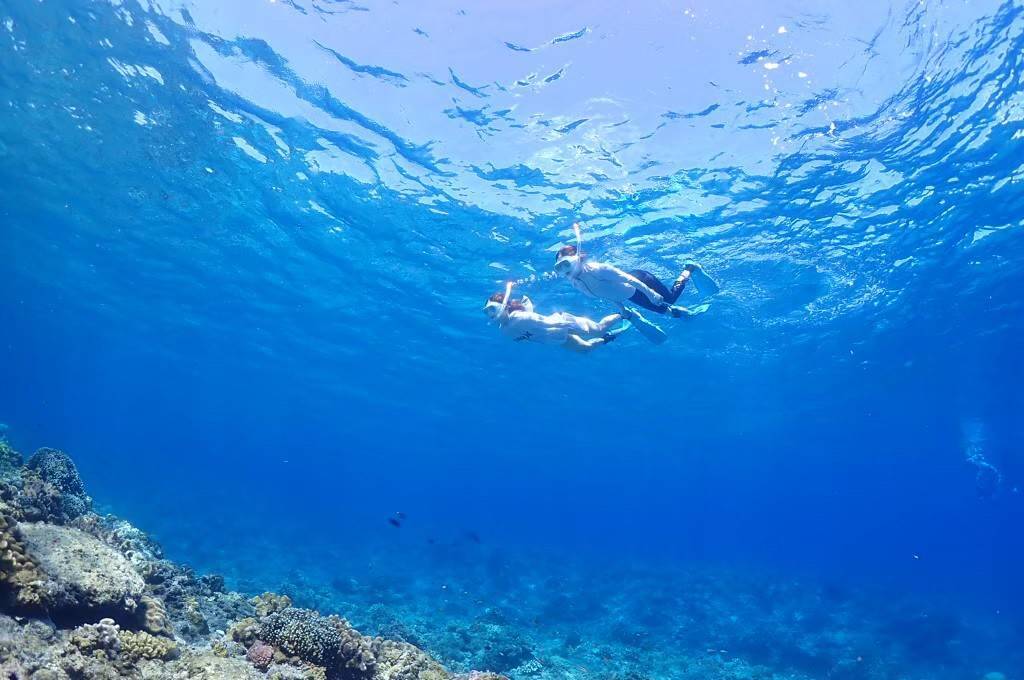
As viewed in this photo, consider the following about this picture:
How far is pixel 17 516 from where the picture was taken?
768 centimetres

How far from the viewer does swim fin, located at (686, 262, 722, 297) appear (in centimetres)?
1170

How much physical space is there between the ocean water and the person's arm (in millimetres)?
5793

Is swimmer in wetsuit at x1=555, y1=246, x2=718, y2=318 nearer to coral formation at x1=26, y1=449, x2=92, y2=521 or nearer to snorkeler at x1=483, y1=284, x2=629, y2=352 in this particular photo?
snorkeler at x1=483, y1=284, x2=629, y2=352

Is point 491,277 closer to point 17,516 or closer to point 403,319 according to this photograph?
point 403,319

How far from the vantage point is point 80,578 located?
21.0 feet

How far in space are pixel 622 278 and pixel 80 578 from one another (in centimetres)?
876

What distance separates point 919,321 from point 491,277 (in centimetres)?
2170

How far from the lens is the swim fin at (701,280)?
11695mm

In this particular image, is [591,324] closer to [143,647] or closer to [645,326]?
[645,326]

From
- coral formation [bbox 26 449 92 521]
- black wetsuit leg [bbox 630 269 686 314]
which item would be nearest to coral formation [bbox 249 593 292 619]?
coral formation [bbox 26 449 92 521]

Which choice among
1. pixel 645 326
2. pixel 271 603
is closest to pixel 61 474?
pixel 271 603

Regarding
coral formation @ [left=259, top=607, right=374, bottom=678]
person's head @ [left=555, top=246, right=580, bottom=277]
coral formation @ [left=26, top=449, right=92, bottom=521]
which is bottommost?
coral formation @ [left=259, top=607, right=374, bottom=678]

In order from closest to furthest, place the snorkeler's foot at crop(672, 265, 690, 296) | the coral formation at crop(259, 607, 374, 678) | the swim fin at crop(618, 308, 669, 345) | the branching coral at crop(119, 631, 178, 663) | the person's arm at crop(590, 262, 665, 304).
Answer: the branching coral at crop(119, 631, 178, 663)
the coral formation at crop(259, 607, 374, 678)
the person's arm at crop(590, 262, 665, 304)
the snorkeler's foot at crop(672, 265, 690, 296)
the swim fin at crop(618, 308, 669, 345)

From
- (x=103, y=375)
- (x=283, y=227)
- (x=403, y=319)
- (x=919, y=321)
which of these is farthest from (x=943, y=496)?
(x=103, y=375)
